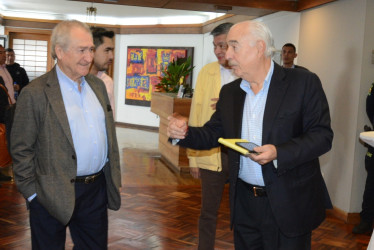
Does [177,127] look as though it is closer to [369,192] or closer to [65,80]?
[65,80]

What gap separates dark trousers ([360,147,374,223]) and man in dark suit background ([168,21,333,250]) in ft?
8.52

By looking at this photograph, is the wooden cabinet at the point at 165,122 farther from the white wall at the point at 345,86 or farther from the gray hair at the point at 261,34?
the gray hair at the point at 261,34

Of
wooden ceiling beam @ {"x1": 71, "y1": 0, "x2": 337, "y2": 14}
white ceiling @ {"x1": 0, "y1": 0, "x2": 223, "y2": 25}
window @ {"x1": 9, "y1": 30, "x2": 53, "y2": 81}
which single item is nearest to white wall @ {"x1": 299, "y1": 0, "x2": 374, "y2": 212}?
wooden ceiling beam @ {"x1": 71, "y1": 0, "x2": 337, "y2": 14}

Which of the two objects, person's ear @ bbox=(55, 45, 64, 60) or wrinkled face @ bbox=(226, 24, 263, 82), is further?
person's ear @ bbox=(55, 45, 64, 60)

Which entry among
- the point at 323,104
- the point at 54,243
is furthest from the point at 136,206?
the point at 323,104

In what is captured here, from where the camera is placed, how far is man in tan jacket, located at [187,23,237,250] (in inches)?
124

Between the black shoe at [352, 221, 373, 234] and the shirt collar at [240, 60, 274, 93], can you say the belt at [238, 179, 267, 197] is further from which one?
the black shoe at [352, 221, 373, 234]

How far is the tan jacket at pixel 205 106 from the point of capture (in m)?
3.18

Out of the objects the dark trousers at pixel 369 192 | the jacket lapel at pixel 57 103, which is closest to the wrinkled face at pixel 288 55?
the dark trousers at pixel 369 192

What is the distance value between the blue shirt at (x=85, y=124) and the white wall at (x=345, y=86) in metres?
3.35

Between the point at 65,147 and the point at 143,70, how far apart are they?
1129 centimetres

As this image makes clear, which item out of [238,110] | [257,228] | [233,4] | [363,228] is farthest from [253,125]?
[233,4]

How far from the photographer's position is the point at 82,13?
12922mm

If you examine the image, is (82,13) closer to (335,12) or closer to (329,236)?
(335,12)
